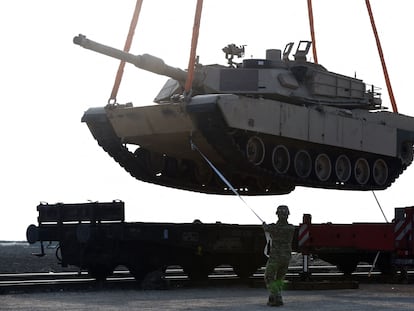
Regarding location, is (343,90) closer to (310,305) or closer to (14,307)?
(310,305)

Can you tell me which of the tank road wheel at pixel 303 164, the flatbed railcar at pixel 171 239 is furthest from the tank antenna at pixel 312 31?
the flatbed railcar at pixel 171 239

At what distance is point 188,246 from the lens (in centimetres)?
1758

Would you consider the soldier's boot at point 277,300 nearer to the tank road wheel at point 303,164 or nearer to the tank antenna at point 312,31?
the tank road wheel at point 303,164

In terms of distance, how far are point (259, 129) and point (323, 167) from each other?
3.37 metres

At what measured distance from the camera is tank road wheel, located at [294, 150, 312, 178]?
2136 cm

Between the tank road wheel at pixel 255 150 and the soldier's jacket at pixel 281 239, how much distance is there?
672 cm

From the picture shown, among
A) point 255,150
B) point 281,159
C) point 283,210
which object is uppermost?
point 255,150

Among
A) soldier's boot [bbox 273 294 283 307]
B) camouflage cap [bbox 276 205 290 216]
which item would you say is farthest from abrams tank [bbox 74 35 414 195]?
soldier's boot [bbox 273 294 283 307]

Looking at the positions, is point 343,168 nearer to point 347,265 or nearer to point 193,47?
point 347,265

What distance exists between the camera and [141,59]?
1905 cm

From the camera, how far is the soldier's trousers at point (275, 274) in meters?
12.8

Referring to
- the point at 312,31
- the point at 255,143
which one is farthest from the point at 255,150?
the point at 312,31

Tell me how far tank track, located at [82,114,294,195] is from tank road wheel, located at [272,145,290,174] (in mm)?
987

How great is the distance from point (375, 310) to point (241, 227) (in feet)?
22.7
